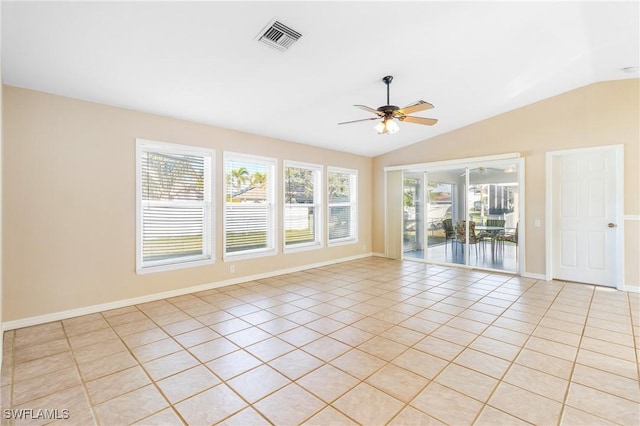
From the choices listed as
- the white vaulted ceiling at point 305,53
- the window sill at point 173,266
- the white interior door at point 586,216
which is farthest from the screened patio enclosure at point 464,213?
the window sill at point 173,266

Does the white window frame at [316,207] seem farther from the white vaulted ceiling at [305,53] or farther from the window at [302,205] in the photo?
the white vaulted ceiling at [305,53]

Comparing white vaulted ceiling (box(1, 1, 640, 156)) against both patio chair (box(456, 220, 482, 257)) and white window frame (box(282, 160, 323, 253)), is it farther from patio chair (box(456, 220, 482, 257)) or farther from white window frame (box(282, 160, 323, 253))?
patio chair (box(456, 220, 482, 257))

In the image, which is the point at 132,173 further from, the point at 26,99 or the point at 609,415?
the point at 609,415

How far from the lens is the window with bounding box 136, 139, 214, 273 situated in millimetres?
4125

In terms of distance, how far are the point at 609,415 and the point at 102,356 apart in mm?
3892

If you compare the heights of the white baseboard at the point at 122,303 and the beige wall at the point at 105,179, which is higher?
the beige wall at the point at 105,179

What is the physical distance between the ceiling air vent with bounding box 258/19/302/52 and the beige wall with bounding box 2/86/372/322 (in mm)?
2261

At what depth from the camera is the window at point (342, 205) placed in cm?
691

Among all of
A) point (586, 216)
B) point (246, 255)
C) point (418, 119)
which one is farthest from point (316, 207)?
point (586, 216)

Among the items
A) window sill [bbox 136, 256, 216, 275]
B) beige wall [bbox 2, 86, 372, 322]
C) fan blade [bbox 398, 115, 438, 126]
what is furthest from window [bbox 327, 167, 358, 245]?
beige wall [bbox 2, 86, 372, 322]

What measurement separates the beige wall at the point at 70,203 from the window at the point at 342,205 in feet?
11.1

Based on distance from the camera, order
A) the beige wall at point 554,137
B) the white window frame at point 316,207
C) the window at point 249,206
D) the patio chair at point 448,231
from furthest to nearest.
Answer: the patio chair at point 448,231 < the white window frame at point 316,207 < the window at point 249,206 < the beige wall at point 554,137

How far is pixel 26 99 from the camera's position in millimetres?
3268

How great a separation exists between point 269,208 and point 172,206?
1747mm
